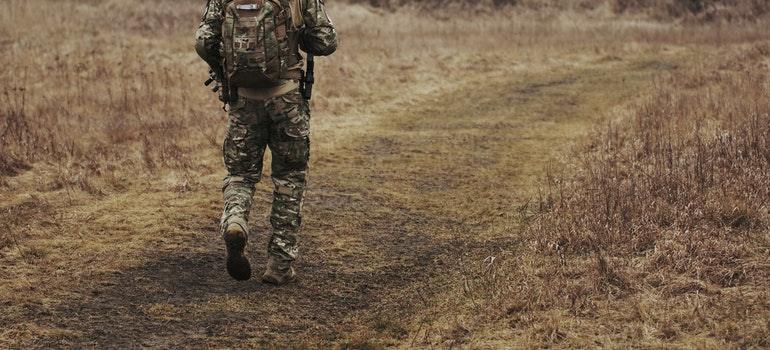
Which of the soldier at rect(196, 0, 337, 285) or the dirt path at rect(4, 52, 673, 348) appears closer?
the dirt path at rect(4, 52, 673, 348)

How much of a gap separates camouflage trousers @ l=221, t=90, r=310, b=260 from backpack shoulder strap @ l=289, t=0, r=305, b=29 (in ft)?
1.34

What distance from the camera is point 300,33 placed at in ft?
17.2

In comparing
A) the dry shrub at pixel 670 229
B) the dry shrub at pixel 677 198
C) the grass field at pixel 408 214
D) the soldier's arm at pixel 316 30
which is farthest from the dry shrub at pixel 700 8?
the soldier's arm at pixel 316 30

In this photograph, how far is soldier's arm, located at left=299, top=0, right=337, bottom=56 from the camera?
204 inches

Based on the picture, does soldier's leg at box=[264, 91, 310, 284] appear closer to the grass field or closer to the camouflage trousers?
the camouflage trousers

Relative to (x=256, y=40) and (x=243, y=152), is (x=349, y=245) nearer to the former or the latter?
(x=243, y=152)

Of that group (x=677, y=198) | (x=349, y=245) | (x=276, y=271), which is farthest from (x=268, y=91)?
(x=677, y=198)

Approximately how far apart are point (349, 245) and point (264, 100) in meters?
1.59

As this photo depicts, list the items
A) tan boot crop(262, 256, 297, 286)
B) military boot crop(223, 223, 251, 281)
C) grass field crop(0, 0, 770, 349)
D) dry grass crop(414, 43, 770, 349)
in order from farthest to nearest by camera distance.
A: tan boot crop(262, 256, 297, 286), military boot crop(223, 223, 251, 281), grass field crop(0, 0, 770, 349), dry grass crop(414, 43, 770, 349)

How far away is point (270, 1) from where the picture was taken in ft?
16.3

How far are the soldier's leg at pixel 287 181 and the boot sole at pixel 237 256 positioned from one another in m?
0.36

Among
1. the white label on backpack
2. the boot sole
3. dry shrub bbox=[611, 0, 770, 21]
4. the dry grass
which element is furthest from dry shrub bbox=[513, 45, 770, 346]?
dry shrub bbox=[611, 0, 770, 21]

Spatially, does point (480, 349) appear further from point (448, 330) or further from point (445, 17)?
point (445, 17)

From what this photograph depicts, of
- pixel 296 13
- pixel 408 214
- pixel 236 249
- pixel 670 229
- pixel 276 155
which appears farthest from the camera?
pixel 408 214
